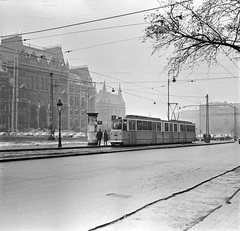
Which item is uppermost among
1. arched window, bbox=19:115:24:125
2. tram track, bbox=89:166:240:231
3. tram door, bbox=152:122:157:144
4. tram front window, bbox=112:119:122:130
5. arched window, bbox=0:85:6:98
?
arched window, bbox=0:85:6:98

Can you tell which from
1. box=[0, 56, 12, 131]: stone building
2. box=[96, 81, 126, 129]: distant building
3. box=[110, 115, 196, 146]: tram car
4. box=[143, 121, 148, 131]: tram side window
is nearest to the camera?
box=[110, 115, 196, 146]: tram car

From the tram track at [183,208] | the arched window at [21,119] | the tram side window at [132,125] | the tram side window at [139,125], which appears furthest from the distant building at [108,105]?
the tram track at [183,208]

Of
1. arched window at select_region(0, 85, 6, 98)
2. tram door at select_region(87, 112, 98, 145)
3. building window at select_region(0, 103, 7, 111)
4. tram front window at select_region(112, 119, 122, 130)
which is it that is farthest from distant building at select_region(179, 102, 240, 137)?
tram door at select_region(87, 112, 98, 145)

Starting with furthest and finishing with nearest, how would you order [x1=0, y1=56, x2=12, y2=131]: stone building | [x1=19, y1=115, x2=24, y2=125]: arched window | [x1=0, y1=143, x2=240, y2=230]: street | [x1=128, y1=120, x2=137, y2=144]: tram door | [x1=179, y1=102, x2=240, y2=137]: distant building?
[x1=179, y1=102, x2=240, y2=137]: distant building → [x1=19, y1=115, x2=24, y2=125]: arched window → [x1=0, y1=56, x2=12, y2=131]: stone building → [x1=128, y1=120, x2=137, y2=144]: tram door → [x1=0, y1=143, x2=240, y2=230]: street

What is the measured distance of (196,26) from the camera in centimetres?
1129

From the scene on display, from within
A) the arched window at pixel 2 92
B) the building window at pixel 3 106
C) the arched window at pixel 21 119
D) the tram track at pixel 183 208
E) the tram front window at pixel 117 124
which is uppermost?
the arched window at pixel 2 92

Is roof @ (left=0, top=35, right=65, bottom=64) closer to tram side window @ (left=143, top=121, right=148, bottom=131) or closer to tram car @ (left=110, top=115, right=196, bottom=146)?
tram car @ (left=110, top=115, right=196, bottom=146)

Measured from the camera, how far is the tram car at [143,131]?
1157 inches

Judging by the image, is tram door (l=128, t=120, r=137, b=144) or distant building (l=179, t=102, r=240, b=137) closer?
tram door (l=128, t=120, r=137, b=144)

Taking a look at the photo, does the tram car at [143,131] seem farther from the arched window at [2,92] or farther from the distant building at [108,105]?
the distant building at [108,105]

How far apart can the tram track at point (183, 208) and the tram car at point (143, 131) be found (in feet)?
68.3

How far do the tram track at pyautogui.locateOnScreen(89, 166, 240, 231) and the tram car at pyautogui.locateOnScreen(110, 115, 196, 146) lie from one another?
20810 millimetres

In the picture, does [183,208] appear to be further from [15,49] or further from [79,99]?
[79,99]

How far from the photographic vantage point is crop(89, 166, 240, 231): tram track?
4.80 metres
